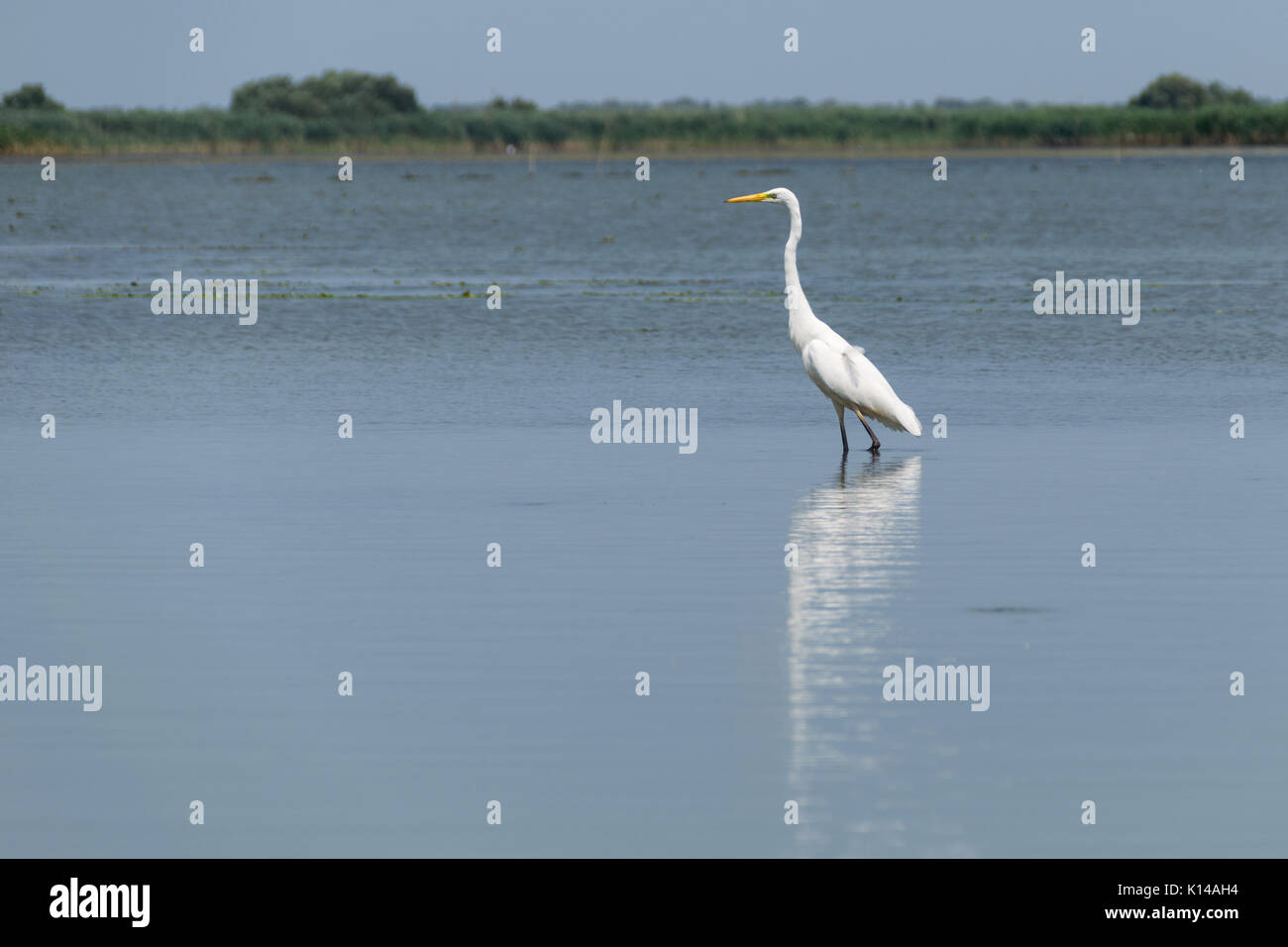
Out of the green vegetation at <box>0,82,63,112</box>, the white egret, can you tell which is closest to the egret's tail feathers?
the white egret

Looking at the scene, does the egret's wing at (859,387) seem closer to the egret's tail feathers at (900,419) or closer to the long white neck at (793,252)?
the egret's tail feathers at (900,419)

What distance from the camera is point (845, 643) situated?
9.82 metres

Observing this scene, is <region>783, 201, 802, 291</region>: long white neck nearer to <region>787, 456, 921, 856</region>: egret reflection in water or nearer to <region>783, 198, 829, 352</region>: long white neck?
<region>783, 198, 829, 352</region>: long white neck

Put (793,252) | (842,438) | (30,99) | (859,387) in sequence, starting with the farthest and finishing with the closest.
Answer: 1. (30,99)
2. (793,252)
3. (842,438)
4. (859,387)

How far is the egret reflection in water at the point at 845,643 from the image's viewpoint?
24.1 feet

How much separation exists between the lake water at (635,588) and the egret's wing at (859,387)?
35cm

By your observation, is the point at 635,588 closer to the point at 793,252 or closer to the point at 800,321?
the point at 800,321

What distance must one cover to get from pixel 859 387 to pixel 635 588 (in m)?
6.25

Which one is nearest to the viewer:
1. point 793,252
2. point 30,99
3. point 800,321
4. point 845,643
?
point 845,643

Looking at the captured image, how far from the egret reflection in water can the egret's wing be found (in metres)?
1.40

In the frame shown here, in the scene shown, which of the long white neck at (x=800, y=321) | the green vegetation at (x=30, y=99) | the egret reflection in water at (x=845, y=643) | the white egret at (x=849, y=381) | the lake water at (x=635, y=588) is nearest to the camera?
the egret reflection in water at (x=845, y=643)

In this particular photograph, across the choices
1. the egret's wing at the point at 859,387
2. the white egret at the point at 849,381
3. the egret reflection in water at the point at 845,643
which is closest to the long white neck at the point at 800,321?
the white egret at the point at 849,381

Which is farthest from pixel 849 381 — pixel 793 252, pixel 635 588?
pixel 635 588

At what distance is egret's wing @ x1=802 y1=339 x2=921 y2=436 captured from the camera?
17047 mm
